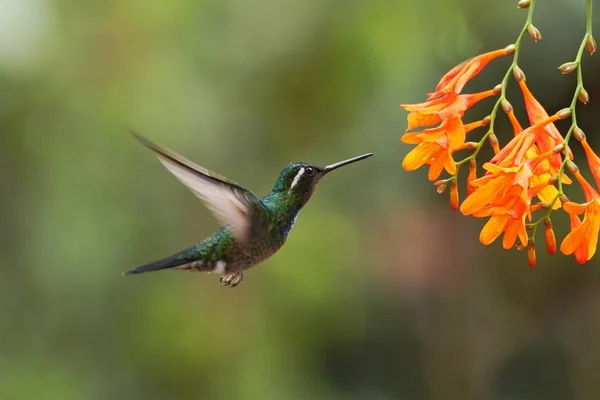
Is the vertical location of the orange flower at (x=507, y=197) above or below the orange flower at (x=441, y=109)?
below

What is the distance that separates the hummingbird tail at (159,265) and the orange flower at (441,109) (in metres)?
0.39

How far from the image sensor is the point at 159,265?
3.58ft

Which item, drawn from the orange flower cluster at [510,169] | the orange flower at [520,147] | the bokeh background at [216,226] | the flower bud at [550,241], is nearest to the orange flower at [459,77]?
the orange flower cluster at [510,169]

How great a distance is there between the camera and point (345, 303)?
10.5 feet

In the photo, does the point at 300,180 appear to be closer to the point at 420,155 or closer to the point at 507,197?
the point at 420,155

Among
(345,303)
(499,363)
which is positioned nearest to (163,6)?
(345,303)

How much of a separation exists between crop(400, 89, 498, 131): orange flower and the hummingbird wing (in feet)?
0.86

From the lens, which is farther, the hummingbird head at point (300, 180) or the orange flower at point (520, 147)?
the hummingbird head at point (300, 180)

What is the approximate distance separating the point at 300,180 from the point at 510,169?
348 millimetres

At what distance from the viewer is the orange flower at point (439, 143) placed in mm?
990

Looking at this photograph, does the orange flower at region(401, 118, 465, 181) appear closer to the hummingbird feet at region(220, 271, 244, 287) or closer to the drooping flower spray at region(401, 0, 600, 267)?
the drooping flower spray at region(401, 0, 600, 267)

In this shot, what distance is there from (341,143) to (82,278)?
1201 mm

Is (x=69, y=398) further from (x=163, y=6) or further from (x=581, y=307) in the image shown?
(x=581, y=307)

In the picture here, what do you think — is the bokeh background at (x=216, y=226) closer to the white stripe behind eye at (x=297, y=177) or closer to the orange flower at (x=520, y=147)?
the white stripe behind eye at (x=297, y=177)
